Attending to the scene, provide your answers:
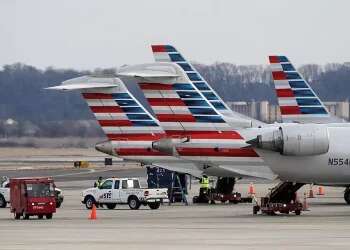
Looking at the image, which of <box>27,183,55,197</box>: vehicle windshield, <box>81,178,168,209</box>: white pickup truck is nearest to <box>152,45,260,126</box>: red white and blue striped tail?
<box>81,178,168,209</box>: white pickup truck

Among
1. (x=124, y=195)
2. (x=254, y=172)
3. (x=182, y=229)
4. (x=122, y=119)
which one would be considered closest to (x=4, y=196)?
(x=124, y=195)

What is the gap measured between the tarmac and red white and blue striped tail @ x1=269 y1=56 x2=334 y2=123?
5.62 metres

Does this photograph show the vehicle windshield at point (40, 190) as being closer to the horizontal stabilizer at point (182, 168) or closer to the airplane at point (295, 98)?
the horizontal stabilizer at point (182, 168)

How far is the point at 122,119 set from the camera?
82.6 meters

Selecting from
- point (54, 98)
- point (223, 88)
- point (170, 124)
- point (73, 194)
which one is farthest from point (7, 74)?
point (170, 124)

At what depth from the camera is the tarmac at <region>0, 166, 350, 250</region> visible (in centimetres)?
4412

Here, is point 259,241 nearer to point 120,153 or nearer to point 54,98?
point 120,153

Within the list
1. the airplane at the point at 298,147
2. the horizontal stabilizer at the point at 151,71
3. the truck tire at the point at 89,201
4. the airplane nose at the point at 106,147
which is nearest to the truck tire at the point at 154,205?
the truck tire at the point at 89,201

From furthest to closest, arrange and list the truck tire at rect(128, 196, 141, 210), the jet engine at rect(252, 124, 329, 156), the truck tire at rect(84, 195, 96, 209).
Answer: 1. the truck tire at rect(84, 195, 96, 209)
2. the truck tire at rect(128, 196, 141, 210)
3. the jet engine at rect(252, 124, 329, 156)

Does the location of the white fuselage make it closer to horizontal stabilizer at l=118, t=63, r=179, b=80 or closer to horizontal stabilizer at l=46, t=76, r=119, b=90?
horizontal stabilizer at l=118, t=63, r=179, b=80

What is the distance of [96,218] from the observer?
6281 centimetres

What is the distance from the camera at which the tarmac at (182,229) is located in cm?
4412

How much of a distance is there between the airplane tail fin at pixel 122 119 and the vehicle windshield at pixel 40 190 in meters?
13.2

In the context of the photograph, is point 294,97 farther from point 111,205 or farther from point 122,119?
point 111,205
